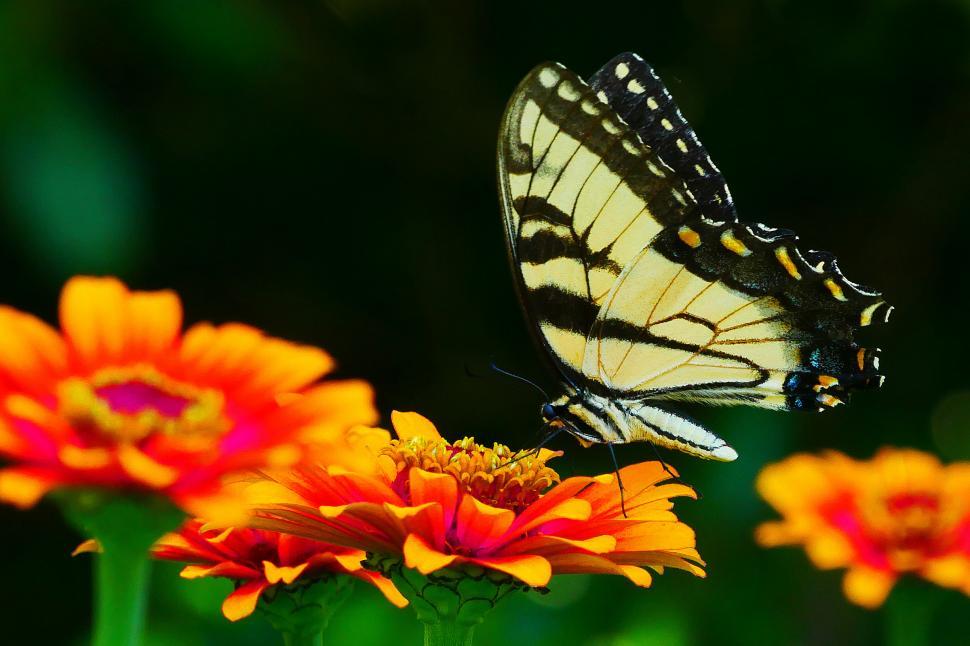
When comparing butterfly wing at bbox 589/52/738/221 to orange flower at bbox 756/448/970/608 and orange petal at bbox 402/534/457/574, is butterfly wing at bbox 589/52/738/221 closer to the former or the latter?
orange flower at bbox 756/448/970/608

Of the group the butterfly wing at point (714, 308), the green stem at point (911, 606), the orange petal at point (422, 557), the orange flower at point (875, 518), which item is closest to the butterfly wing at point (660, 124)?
the butterfly wing at point (714, 308)

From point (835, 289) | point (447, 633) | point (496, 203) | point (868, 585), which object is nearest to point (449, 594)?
point (447, 633)

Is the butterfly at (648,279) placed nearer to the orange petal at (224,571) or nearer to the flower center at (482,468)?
the flower center at (482,468)

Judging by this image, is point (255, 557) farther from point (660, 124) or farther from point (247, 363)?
point (660, 124)

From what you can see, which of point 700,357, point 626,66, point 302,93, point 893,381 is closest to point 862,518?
point 700,357

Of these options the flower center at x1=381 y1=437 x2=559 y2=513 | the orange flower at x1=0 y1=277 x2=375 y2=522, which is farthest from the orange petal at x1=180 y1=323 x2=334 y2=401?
the flower center at x1=381 y1=437 x2=559 y2=513

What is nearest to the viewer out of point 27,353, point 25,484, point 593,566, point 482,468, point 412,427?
point 25,484
